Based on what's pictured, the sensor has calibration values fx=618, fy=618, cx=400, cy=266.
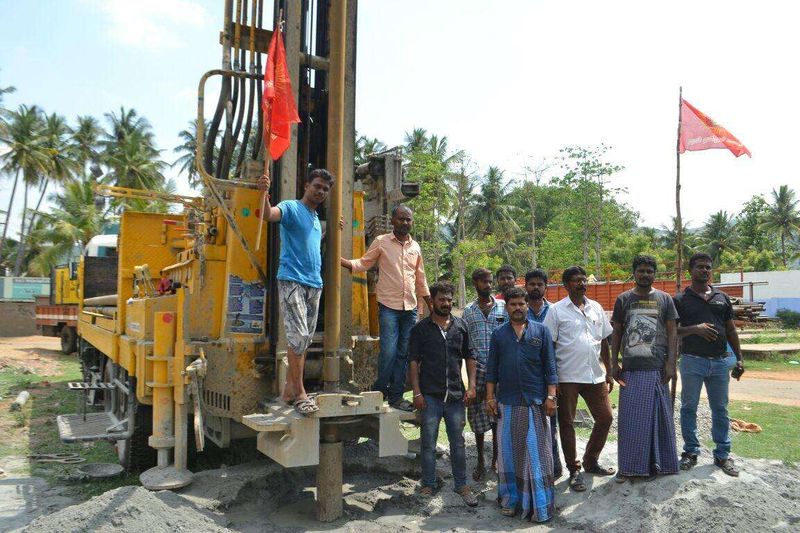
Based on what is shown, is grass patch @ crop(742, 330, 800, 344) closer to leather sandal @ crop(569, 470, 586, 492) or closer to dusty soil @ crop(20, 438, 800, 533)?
dusty soil @ crop(20, 438, 800, 533)

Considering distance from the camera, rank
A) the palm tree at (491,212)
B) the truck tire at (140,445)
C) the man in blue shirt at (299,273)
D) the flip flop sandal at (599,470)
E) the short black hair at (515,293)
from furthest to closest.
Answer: the palm tree at (491,212)
the truck tire at (140,445)
the flip flop sandal at (599,470)
the short black hair at (515,293)
the man in blue shirt at (299,273)

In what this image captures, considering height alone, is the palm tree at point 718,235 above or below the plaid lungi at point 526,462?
above

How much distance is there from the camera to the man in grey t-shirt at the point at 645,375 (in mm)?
4527

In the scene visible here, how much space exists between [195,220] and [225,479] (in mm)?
2151

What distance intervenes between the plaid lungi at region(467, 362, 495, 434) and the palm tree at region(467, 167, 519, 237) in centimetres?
3679

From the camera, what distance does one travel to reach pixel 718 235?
169 ft

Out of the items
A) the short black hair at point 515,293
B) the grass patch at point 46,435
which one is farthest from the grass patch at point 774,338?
the grass patch at point 46,435

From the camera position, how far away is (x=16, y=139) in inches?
1366

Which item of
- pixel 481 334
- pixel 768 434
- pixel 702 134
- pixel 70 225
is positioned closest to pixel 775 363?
pixel 702 134

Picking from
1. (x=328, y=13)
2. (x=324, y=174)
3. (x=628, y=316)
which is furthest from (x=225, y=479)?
(x=328, y=13)

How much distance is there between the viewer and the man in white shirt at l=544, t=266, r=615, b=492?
4.76 metres

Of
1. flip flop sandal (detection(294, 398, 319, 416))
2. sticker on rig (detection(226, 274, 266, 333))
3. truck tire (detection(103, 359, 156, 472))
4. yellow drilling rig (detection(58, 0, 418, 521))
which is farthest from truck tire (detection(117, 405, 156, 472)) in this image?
flip flop sandal (detection(294, 398, 319, 416))

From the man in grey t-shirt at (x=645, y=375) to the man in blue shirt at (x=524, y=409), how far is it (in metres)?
0.61

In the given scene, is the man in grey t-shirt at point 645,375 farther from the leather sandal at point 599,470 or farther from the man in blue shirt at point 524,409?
the man in blue shirt at point 524,409
